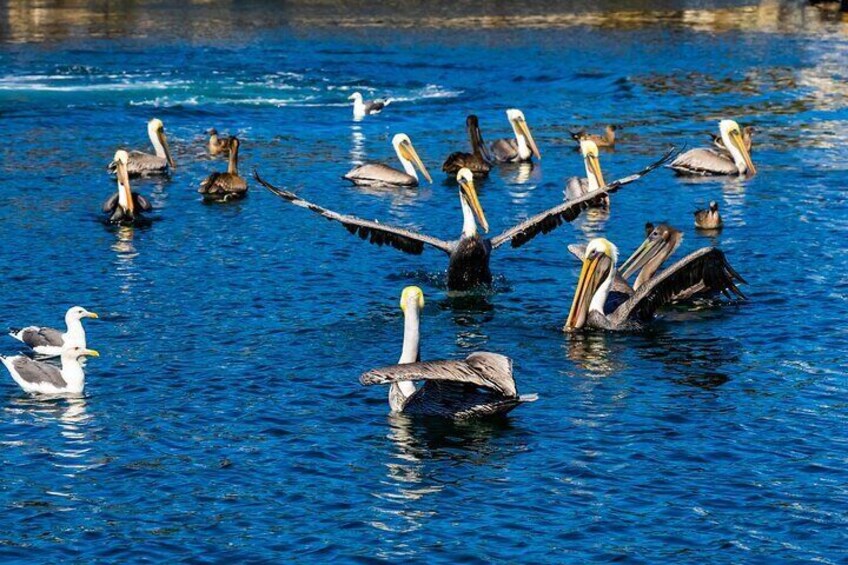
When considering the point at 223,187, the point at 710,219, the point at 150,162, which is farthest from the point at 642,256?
the point at 150,162

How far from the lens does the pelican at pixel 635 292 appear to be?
1656cm

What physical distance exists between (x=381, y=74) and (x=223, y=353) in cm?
2588

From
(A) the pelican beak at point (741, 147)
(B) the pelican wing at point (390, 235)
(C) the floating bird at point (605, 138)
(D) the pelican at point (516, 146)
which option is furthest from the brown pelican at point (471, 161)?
(B) the pelican wing at point (390, 235)

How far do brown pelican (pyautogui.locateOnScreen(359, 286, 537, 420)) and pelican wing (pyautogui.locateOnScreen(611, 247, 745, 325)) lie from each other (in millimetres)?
3484

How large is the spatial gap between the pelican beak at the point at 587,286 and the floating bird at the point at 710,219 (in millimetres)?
5113

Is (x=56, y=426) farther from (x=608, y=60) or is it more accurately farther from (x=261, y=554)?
(x=608, y=60)

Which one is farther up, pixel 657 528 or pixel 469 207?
pixel 469 207

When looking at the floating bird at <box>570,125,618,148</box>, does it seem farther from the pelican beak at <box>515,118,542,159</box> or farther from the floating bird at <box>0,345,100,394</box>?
the floating bird at <box>0,345,100,394</box>

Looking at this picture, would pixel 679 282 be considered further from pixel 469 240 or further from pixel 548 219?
pixel 469 240

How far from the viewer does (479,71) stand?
4119 centimetres

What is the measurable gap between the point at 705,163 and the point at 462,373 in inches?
581

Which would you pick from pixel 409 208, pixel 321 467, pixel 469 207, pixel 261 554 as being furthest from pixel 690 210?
pixel 261 554

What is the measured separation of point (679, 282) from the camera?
1673 cm

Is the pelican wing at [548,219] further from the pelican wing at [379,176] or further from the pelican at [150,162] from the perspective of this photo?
the pelican at [150,162]
